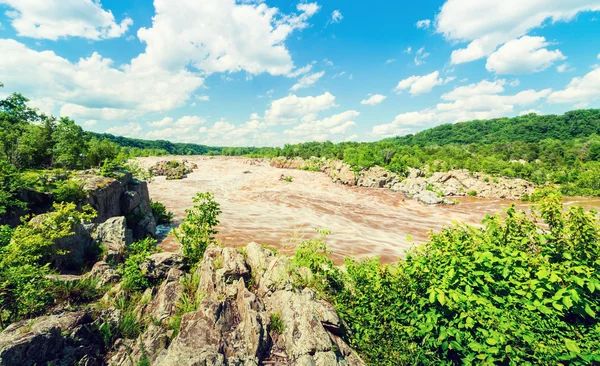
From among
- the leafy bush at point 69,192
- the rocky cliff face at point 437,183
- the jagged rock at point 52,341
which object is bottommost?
the rocky cliff face at point 437,183

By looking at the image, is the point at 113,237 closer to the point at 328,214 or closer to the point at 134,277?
the point at 134,277

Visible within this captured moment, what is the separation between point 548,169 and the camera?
42.0m

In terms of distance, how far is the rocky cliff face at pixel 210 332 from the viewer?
12.1 feet

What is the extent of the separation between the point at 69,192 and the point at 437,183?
1461 inches

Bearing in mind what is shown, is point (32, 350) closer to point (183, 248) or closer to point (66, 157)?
point (183, 248)

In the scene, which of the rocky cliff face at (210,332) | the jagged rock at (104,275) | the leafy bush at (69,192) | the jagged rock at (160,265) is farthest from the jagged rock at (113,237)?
Result: the rocky cliff face at (210,332)

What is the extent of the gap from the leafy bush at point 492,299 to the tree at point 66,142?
58.7 feet

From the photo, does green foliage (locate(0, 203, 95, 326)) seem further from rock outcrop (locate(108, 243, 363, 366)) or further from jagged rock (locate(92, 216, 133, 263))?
jagged rock (locate(92, 216, 133, 263))

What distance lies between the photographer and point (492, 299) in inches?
160

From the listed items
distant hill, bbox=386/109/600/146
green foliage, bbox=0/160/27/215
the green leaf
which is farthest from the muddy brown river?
distant hill, bbox=386/109/600/146

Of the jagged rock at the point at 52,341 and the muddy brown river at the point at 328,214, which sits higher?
the jagged rock at the point at 52,341

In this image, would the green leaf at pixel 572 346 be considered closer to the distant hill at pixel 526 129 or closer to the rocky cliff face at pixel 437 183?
the rocky cliff face at pixel 437 183

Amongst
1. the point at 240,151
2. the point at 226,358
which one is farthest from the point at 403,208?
the point at 240,151

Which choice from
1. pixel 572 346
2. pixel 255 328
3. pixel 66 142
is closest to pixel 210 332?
pixel 255 328
